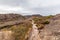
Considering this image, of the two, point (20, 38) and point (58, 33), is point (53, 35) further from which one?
point (20, 38)

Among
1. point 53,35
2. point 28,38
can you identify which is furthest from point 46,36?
point 28,38

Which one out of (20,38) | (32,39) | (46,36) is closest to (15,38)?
(20,38)

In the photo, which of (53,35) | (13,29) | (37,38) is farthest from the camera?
(13,29)

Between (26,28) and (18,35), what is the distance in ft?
7.94

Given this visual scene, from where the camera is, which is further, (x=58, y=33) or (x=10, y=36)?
(x=10, y=36)

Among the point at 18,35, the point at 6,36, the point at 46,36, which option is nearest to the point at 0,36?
the point at 6,36

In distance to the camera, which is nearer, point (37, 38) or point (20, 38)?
point (37, 38)

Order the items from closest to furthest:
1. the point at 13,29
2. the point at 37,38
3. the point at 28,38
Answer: the point at 37,38 → the point at 28,38 → the point at 13,29

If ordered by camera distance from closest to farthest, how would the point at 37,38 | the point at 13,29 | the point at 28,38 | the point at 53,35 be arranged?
the point at 53,35, the point at 37,38, the point at 28,38, the point at 13,29

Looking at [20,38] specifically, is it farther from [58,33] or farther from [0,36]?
[58,33]

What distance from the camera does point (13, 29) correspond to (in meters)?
27.9

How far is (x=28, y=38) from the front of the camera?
25656mm

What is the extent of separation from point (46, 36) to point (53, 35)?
2.73 feet

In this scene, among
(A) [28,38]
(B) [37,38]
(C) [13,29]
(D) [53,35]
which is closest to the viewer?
(D) [53,35]
